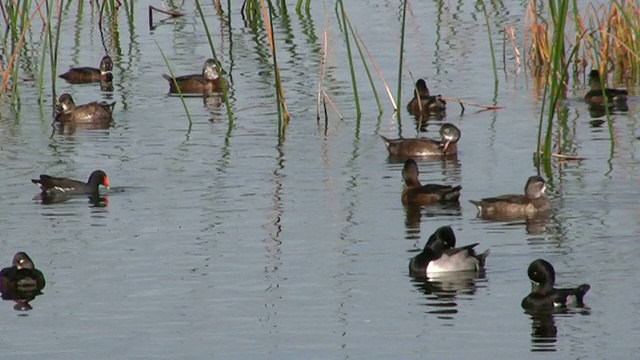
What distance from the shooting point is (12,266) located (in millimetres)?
14945

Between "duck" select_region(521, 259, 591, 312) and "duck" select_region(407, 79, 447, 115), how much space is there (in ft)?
33.9

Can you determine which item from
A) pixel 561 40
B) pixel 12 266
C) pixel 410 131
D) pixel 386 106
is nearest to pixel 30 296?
pixel 12 266

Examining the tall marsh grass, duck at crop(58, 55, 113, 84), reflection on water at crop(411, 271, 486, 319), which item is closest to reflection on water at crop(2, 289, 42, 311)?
reflection on water at crop(411, 271, 486, 319)

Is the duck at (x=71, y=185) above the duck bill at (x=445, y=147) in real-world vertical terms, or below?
below

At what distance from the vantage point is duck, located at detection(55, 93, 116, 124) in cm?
2394

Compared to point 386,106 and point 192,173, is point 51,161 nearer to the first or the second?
point 192,173

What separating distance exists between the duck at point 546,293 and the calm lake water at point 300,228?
160 mm

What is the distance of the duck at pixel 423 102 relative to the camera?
78.9 feet

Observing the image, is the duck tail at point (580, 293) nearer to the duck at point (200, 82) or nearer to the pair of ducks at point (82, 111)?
the pair of ducks at point (82, 111)

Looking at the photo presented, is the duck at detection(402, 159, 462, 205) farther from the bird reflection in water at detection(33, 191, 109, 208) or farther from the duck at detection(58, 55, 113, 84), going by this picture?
the duck at detection(58, 55, 113, 84)

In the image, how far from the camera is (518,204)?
56.2ft

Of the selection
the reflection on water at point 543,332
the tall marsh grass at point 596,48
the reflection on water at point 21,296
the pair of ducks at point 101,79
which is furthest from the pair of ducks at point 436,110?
the reflection on water at point 21,296

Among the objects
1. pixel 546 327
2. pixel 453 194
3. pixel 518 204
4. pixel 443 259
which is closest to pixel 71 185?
pixel 453 194

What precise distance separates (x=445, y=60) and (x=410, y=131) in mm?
6103
